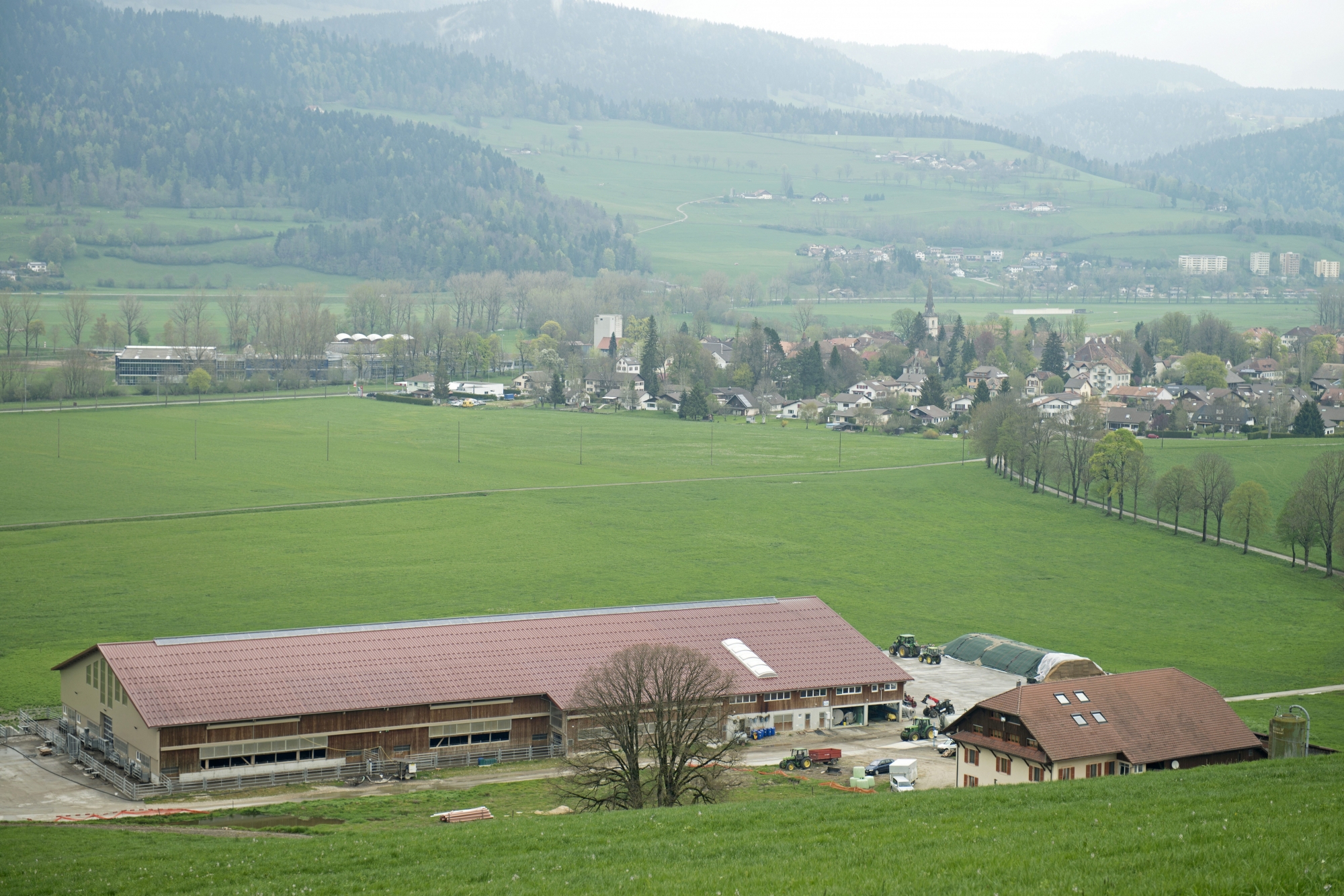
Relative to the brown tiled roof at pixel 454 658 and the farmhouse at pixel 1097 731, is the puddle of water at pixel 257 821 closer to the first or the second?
the brown tiled roof at pixel 454 658

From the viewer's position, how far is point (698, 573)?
70312mm

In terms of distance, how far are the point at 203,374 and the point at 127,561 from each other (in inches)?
2807

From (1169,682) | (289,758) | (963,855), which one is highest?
(963,855)

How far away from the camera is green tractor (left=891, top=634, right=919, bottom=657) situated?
56.4 metres

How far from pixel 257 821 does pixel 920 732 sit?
23.0 m

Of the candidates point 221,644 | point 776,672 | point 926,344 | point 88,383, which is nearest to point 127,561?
point 221,644

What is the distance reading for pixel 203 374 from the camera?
134375 mm

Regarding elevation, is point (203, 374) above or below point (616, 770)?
above

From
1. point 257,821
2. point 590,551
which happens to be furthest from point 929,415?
point 257,821

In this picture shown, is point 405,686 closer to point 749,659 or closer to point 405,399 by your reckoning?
point 749,659

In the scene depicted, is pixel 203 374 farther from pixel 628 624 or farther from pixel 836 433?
pixel 628 624

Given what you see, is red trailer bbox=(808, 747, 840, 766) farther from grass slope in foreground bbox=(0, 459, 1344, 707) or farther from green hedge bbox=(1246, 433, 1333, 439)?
green hedge bbox=(1246, 433, 1333, 439)

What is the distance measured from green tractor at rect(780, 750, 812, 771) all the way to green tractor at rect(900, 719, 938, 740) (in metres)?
5.07

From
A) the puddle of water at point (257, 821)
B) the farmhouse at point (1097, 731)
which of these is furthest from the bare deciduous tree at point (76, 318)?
the farmhouse at point (1097, 731)
